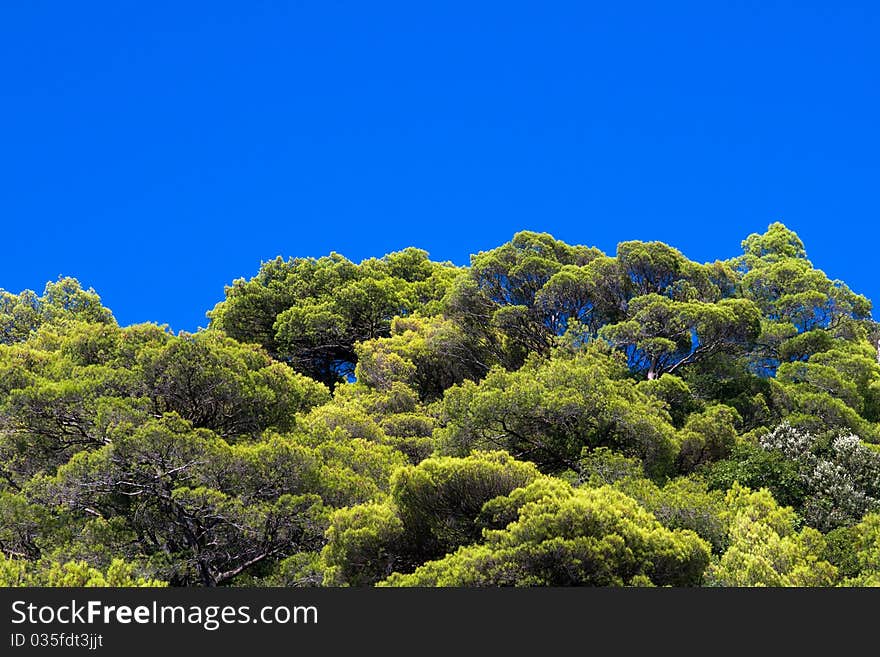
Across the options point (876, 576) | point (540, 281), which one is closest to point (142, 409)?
point (876, 576)

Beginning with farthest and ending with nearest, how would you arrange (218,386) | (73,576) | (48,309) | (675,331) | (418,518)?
(48,309), (675,331), (218,386), (418,518), (73,576)

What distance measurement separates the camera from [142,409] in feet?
63.8

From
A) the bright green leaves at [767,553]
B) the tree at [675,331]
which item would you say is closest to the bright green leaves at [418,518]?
the bright green leaves at [767,553]

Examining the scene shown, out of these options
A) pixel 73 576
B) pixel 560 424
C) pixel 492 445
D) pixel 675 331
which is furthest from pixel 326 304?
pixel 73 576

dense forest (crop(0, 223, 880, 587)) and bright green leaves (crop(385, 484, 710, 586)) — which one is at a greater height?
dense forest (crop(0, 223, 880, 587))

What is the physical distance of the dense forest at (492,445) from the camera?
52.6ft

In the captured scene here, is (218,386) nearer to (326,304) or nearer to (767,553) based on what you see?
(767,553)

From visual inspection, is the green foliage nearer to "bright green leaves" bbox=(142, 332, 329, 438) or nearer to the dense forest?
the dense forest

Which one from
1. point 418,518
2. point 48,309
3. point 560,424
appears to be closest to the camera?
point 418,518

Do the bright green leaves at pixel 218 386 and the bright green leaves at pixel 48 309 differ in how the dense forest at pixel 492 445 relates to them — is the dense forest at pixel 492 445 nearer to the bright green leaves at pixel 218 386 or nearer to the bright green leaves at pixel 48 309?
the bright green leaves at pixel 218 386

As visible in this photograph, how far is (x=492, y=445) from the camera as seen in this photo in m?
22.9

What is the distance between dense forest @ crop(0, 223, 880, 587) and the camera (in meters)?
16.0

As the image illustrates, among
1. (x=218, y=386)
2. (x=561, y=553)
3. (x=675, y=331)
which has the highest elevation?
(x=675, y=331)

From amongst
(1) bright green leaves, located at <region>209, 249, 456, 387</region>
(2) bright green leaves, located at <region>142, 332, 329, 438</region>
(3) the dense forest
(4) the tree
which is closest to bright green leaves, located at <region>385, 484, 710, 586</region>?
(3) the dense forest
